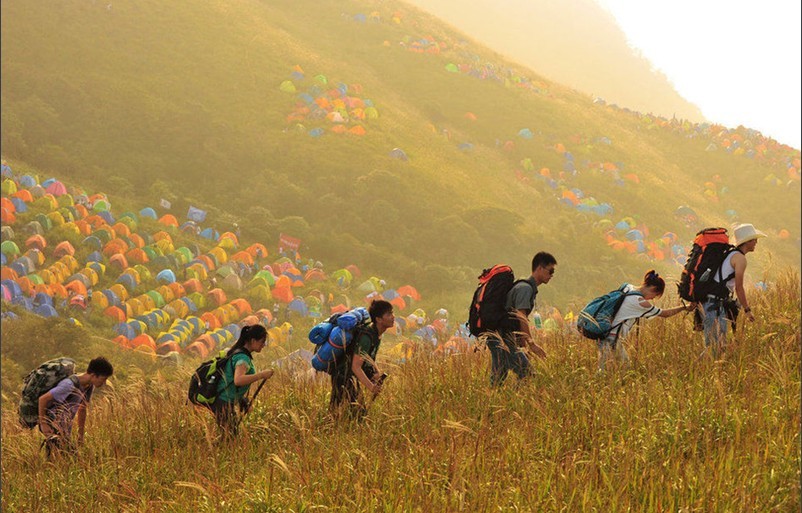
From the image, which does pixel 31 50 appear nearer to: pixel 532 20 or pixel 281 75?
pixel 281 75

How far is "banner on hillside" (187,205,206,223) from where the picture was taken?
34.1m

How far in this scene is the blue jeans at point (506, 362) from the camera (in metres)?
7.61

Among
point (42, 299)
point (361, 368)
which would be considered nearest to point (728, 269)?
point (361, 368)

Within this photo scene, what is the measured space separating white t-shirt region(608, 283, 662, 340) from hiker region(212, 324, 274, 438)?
123 inches

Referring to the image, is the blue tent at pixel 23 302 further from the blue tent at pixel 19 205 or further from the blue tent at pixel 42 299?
the blue tent at pixel 19 205

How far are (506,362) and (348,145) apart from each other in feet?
113

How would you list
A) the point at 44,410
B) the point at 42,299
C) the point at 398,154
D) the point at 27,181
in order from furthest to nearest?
1. the point at 398,154
2. the point at 27,181
3. the point at 42,299
4. the point at 44,410

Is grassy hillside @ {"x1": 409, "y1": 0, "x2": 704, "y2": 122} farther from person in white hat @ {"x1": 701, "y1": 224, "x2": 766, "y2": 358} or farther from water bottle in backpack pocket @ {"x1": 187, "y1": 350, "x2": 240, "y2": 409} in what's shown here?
water bottle in backpack pocket @ {"x1": 187, "y1": 350, "x2": 240, "y2": 409}

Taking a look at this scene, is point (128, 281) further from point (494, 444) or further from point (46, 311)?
point (494, 444)

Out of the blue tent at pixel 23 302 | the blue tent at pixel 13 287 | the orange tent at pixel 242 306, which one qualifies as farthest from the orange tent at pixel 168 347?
the blue tent at pixel 13 287

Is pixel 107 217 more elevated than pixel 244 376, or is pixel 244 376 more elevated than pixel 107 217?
pixel 244 376

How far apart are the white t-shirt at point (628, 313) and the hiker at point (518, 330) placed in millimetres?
676

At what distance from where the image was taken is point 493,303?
759cm

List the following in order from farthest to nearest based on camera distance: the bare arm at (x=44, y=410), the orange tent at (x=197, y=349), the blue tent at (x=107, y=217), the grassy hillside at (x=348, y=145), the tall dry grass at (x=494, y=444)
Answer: the grassy hillside at (x=348, y=145)
the blue tent at (x=107, y=217)
the orange tent at (x=197, y=349)
the bare arm at (x=44, y=410)
the tall dry grass at (x=494, y=444)
